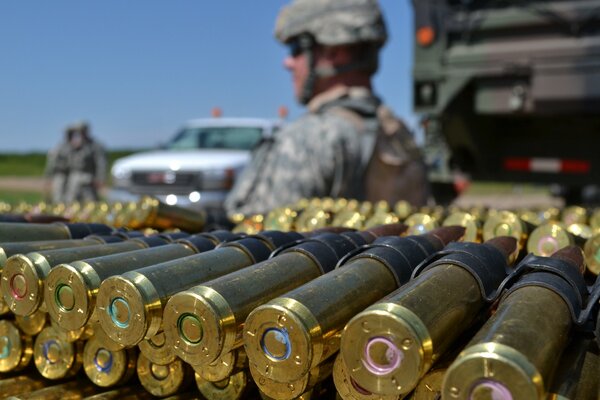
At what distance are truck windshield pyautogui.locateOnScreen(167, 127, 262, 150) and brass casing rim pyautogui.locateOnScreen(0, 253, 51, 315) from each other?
23.2 feet

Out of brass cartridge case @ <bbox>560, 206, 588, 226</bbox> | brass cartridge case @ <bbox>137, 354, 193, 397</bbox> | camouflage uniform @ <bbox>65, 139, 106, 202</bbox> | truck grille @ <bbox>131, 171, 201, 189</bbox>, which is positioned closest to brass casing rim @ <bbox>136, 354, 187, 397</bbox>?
brass cartridge case @ <bbox>137, 354, 193, 397</bbox>

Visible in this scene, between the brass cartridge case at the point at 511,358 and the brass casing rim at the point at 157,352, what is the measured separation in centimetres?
59

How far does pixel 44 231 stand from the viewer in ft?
5.61

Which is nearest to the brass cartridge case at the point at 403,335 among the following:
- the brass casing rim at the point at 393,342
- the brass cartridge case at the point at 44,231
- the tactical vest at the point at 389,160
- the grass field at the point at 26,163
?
the brass casing rim at the point at 393,342

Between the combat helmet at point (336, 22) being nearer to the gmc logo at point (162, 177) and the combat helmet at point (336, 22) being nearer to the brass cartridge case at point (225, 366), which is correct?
the brass cartridge case at point (225, 366)

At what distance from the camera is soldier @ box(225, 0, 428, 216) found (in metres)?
3.52

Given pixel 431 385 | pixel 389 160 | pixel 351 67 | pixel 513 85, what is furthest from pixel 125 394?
pixel 513 85

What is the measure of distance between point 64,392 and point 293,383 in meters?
0.58

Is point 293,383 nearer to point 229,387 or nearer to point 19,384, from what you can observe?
point 229,387

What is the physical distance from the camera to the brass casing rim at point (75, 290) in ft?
3.98

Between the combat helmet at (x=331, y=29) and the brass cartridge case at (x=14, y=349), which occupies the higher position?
the combat helmet at (x=331, y=29)

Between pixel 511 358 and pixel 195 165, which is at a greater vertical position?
pixel 511 358

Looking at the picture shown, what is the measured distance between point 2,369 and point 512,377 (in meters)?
1.18

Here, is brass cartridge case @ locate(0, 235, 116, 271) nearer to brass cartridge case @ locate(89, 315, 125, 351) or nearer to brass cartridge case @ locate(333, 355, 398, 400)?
brass cartridge case @ locate(89, 315, 125, 351)
